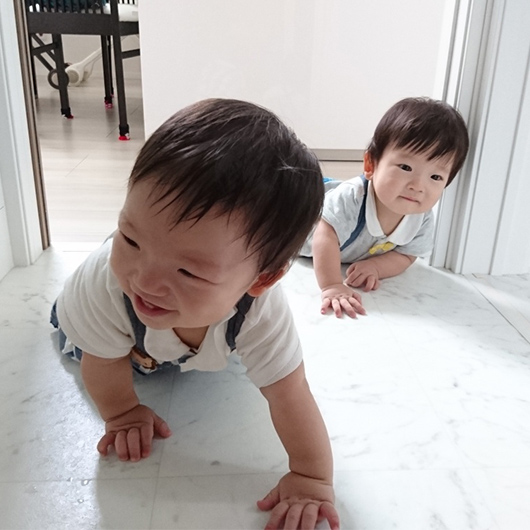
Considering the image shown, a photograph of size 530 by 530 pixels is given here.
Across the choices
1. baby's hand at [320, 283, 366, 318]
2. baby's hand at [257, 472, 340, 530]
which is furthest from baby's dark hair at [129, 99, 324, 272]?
baby's hand at [320, 283, 366, 318]

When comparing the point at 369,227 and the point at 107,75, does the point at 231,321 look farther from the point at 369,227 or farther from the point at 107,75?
the point at 107,75

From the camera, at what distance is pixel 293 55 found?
1850mm

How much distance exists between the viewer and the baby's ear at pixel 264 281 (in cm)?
58

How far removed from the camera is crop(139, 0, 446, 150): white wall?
1797mm

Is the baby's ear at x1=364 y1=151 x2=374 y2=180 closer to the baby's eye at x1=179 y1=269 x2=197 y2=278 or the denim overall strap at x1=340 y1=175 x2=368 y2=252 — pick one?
the denim overall strap at x1=340 y1=175 x2=368 y2=252

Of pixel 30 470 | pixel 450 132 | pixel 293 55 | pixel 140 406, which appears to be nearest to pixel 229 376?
pixel 140 406

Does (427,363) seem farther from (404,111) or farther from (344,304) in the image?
(404,111)

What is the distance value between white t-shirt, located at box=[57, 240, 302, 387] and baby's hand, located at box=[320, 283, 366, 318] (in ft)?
1.25

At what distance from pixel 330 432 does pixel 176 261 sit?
34cm

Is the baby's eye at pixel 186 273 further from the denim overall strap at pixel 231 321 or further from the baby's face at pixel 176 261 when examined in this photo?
the denim overall strap at pixel 231 321

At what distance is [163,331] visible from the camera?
652 millimetres

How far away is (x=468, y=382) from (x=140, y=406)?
44 cm

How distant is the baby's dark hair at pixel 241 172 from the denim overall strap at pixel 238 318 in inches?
3.1

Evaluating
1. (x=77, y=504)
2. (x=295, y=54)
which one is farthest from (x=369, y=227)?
(x=295, y=54)
